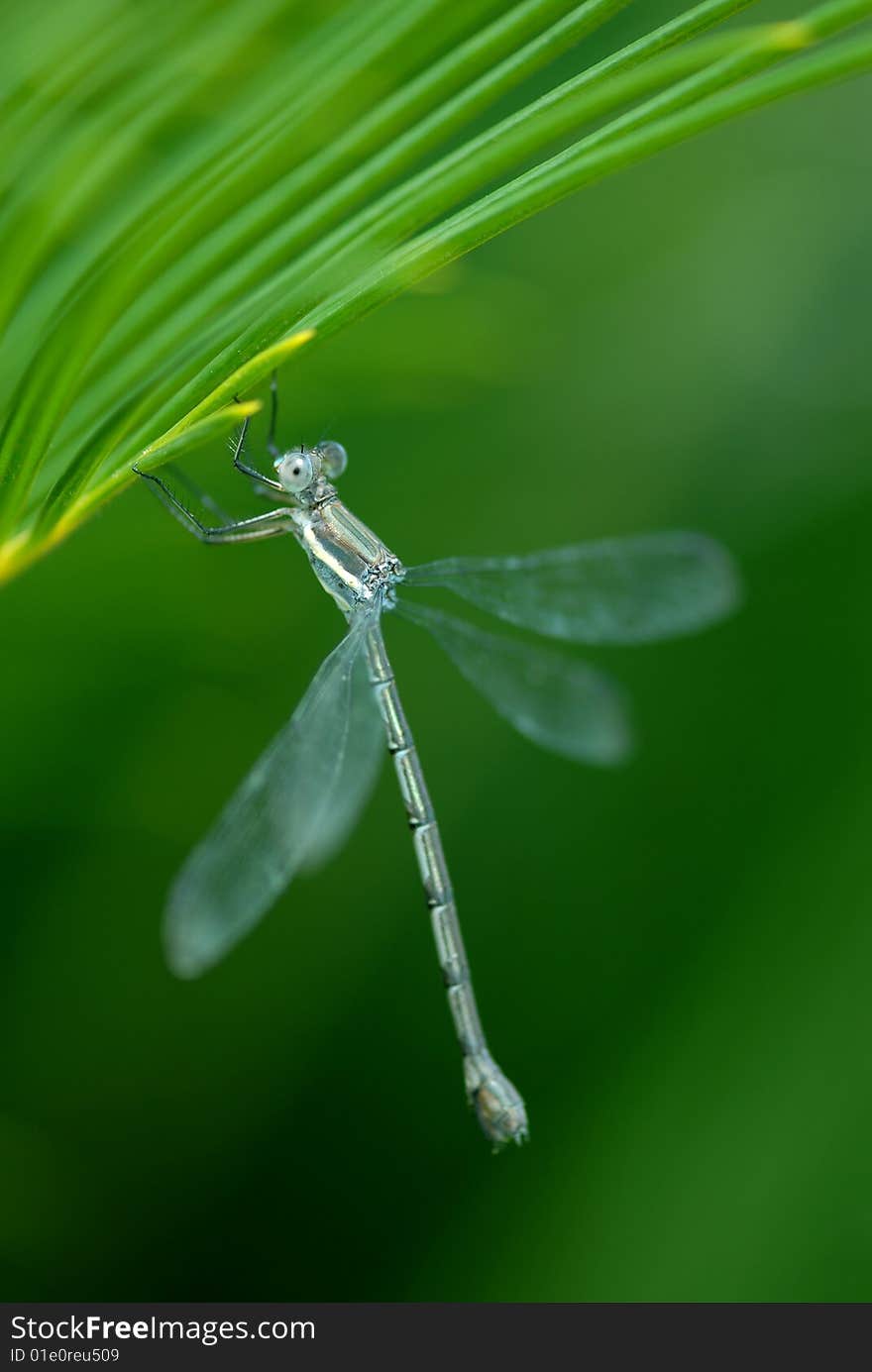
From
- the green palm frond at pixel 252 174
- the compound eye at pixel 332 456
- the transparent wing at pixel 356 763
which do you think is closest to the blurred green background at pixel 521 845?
the compound eye at pixel 332 456

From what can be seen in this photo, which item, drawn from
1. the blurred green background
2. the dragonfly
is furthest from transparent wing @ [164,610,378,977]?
the blurred green background

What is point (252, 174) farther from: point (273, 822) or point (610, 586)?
point (610, 586)

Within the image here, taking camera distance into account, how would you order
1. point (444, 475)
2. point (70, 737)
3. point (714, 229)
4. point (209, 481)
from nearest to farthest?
point (70, 737)
point (209, 481)
point (444, 475)
point (714, 229)

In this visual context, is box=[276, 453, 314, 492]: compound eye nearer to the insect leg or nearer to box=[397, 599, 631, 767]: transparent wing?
the insect leg

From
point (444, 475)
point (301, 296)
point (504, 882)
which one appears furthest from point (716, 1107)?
point (301, 296)

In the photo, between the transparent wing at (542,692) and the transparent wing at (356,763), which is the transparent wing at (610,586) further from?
the transparent wing at (356,763)

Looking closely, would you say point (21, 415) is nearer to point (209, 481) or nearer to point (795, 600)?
point (209, 481)
